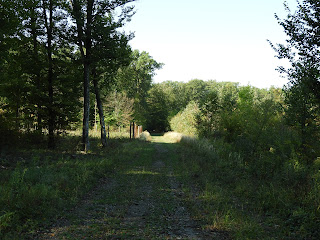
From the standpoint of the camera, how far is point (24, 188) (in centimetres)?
636

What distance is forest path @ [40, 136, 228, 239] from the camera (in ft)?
16.1

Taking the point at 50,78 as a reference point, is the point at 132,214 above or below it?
below

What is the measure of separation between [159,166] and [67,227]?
8.08 metres

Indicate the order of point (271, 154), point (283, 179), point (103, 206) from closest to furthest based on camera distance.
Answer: point (103, 206) → point (283, 179) → point (271, 154)

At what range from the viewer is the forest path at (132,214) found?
4922 mm

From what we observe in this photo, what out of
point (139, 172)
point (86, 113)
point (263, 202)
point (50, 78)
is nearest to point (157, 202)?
point (263, 202)

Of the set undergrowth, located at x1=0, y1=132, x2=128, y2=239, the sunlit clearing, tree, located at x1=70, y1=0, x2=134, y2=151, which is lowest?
the sunlit clearing

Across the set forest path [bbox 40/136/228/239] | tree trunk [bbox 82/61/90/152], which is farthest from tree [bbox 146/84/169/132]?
forest path [bbox 40/136/228/239]

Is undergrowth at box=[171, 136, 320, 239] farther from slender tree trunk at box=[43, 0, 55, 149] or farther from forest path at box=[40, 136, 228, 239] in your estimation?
slender tree trunk at box=[43, 0, 55, 149]

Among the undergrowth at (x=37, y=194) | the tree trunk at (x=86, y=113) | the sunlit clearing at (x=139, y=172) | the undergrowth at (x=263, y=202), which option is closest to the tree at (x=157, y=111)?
the tree trunk at (x=86, y=113)

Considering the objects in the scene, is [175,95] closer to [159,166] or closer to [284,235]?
[159,166]

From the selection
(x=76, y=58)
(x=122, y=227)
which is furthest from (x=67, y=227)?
(x=76, y=58)

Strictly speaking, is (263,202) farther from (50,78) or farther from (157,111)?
(157,111)

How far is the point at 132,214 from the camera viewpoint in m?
6.07
